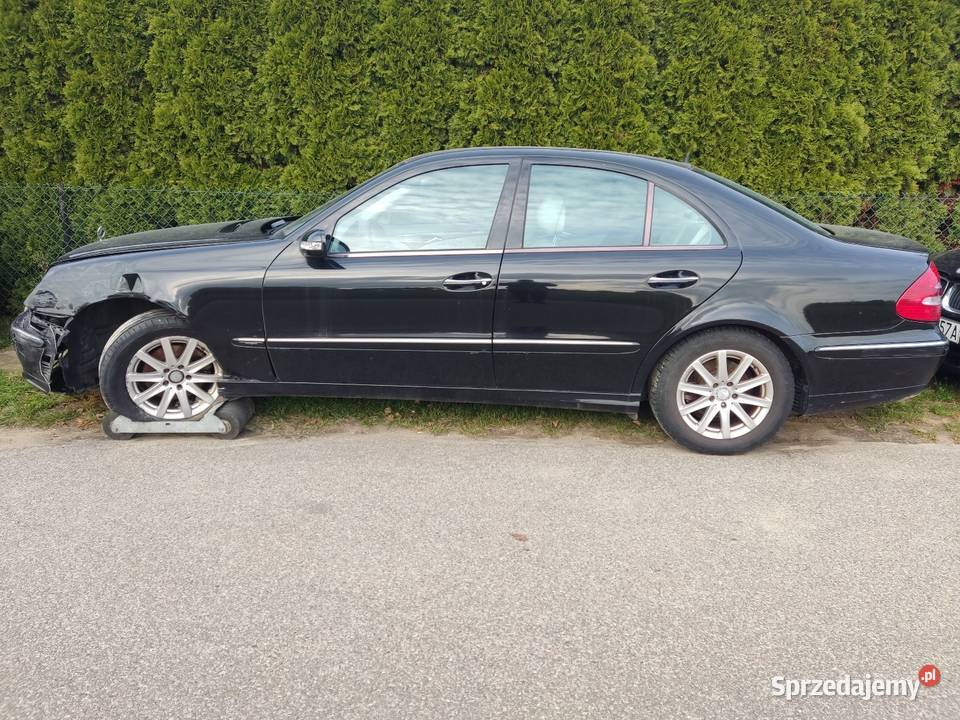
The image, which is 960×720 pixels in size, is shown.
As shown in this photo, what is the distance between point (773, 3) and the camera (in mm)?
5984

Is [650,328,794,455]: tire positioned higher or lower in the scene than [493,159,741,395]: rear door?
lower

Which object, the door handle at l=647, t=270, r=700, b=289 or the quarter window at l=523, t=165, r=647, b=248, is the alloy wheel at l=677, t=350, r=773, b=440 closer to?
the door handle at l=647, t=270, r=700, b=289

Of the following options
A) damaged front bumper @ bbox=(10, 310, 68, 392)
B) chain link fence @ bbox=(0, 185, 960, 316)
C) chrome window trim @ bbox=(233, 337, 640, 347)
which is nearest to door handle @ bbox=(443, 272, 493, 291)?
chrome window trim @ bbox=(233, 337, 640, 347)

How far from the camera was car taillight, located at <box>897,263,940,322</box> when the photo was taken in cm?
352

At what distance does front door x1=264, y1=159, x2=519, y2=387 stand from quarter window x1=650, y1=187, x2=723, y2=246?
2.64 ft

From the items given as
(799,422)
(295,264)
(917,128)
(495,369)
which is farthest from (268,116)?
(917,128)

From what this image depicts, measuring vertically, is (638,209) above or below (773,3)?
below

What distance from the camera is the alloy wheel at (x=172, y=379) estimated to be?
3.90 meters

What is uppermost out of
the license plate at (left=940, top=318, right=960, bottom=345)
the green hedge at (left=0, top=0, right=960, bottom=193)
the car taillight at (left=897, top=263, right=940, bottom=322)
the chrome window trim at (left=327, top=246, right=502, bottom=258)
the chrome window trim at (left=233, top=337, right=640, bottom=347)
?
the green hedge at (left=0, top=0, right=960, bottom=193)

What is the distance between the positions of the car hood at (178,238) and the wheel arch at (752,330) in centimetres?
228

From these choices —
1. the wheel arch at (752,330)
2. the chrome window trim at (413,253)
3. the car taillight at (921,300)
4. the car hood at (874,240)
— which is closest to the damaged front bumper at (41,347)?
the chrome window trim at (413,253)

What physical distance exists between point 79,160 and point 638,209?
5.85 m

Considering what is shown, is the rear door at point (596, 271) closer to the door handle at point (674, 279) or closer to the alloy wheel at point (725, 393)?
the door handle at point (674, 279)

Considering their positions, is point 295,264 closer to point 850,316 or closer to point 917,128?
point 850,316
